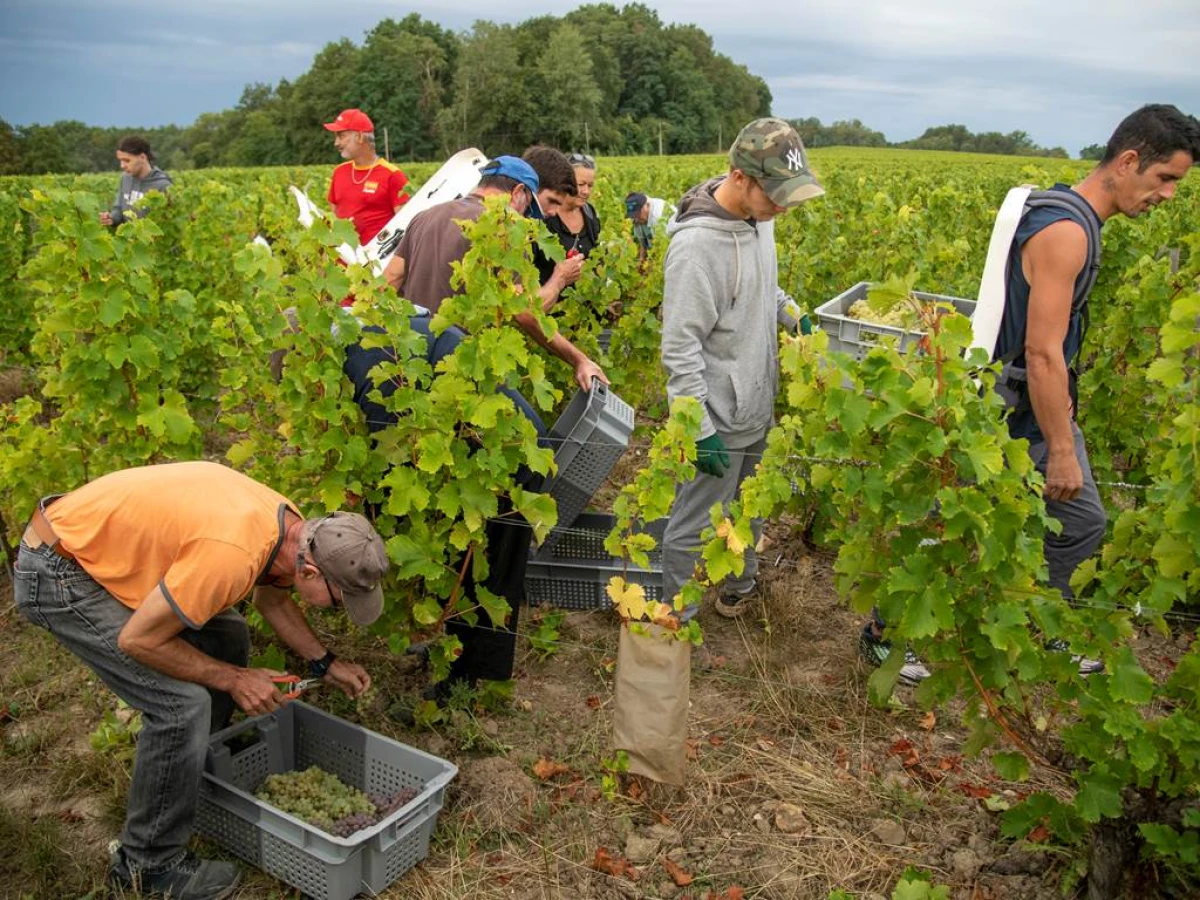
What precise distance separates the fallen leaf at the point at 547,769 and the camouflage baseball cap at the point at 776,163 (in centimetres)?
213

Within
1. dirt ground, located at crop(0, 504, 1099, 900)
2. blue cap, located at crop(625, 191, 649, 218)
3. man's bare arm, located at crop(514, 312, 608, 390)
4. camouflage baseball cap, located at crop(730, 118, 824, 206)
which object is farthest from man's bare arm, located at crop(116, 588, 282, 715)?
blue cap, located at crop(625, 191, 649, 218)

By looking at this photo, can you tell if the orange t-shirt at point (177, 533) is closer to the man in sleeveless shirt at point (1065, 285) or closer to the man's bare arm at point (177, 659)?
the man's bare arm at point (177, 659)

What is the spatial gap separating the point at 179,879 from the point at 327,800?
1.51 feet

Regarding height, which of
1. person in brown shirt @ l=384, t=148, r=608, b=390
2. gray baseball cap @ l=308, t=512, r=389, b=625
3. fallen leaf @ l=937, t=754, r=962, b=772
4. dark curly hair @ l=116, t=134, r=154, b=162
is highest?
dark curly hair @ l=116, t=134, r=154, b=162

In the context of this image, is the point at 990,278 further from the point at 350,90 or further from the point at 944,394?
the point at 350,90

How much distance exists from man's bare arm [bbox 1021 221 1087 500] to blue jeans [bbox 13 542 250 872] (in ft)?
9.27

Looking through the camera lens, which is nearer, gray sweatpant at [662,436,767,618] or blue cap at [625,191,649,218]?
gray sweatpant at [662,436,767,618]

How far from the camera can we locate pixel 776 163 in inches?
134

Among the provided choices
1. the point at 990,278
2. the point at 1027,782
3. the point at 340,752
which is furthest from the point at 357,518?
the point at 1027,782

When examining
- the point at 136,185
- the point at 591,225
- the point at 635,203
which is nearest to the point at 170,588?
the point at 591,225

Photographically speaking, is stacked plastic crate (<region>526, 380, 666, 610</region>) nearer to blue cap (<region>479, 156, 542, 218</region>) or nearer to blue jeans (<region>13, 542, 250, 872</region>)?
blue cap (<region>479, 156, 542, 218</region>)

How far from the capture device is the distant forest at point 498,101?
62312mm

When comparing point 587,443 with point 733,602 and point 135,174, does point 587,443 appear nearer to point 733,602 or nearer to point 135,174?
point 733,602

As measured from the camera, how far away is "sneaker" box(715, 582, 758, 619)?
4566mm
